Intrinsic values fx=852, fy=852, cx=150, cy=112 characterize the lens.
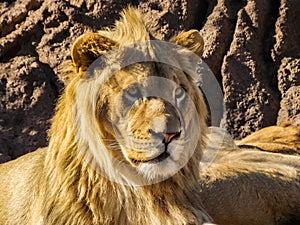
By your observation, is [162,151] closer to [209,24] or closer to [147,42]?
[147,42]

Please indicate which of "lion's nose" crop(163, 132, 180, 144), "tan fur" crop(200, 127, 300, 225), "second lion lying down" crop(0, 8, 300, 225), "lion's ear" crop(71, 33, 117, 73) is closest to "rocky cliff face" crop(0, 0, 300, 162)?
"tan fur" crop(200, 127, 300, 225)

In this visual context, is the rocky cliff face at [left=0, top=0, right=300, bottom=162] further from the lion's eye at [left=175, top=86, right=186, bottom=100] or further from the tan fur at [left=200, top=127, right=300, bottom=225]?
the lion's eye at [left=175, top=86, right=186, bottom=100]

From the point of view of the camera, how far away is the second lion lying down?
4023mm

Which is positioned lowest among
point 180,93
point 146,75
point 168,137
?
point 168,137

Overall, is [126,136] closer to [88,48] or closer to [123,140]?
[123,140]

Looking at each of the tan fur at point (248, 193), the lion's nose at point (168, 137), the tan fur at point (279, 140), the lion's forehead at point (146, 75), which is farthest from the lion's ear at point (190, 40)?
the tan fur at point (279, 140)

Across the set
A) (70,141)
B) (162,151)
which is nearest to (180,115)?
(162,151)

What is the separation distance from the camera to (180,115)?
4059mm

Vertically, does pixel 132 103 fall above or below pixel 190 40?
below

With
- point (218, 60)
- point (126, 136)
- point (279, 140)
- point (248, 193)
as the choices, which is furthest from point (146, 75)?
point (218, 60)

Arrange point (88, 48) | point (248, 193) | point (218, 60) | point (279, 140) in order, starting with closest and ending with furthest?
point (88, 48)
point (248, 193)
point (279, 140)
point (218, 60)

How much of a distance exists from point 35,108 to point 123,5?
1211mm

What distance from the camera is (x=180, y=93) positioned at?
4.17 metres

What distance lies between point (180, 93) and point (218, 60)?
346 cm
